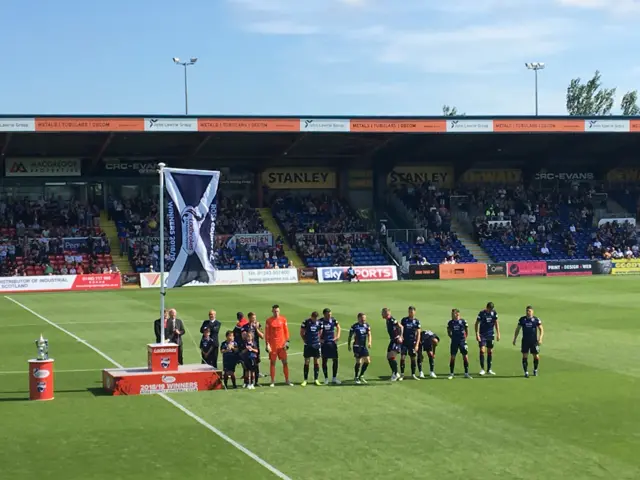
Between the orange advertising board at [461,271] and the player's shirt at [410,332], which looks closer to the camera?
the player's shirt at [410,332]

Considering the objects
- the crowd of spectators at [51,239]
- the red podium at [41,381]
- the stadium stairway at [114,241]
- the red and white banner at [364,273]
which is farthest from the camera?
the red and white banner at [364,273]

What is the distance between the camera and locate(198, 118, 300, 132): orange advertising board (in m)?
60.8

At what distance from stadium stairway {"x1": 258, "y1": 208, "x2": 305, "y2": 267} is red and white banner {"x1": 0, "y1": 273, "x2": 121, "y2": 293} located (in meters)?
13.4

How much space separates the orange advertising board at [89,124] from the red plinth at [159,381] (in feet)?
128

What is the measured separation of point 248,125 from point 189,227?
4042cm

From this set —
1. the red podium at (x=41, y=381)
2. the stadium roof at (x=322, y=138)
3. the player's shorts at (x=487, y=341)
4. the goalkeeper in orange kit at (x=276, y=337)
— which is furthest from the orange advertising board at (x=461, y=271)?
the red podium at (x=41, y=381)

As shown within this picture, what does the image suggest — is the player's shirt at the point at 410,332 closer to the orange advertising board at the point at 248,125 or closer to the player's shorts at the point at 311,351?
the player's shorts at the point at 311,351

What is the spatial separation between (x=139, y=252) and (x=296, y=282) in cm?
1055

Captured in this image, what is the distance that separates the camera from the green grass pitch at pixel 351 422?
14.6 meters

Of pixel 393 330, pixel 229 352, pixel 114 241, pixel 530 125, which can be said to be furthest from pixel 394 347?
pixel 114 241

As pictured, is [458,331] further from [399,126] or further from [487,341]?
[399,126]

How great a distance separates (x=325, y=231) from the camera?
7100 centimetres

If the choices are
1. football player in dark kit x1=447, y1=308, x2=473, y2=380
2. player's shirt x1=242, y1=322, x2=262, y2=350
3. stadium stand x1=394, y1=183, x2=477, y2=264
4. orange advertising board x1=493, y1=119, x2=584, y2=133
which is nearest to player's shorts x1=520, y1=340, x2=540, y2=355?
football player in dark kit x1=447, y1=308, x2=473, y2=380

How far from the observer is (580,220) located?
251 feet
